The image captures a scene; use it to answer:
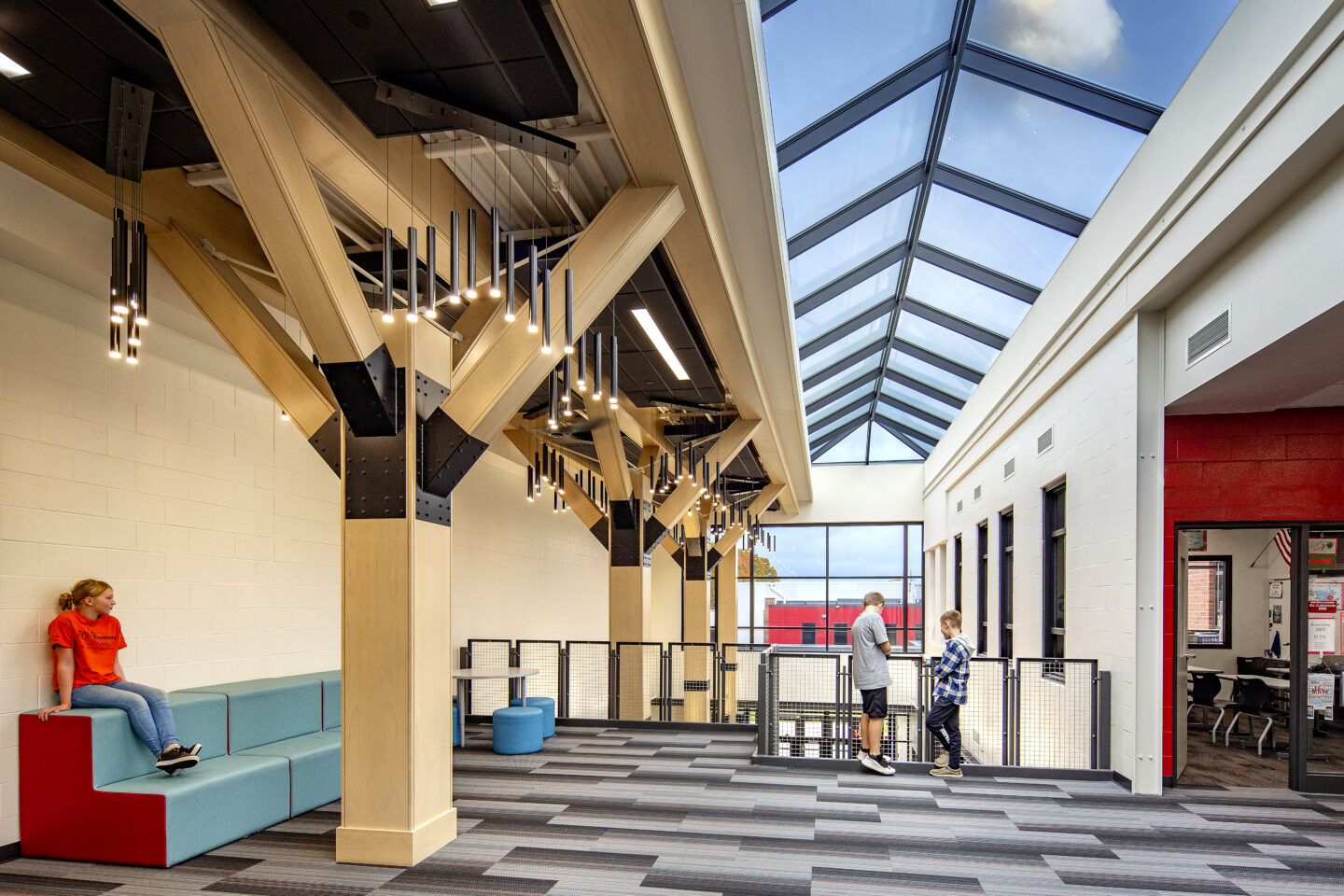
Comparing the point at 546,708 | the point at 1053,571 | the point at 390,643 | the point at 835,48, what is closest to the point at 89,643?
the point at 390,643

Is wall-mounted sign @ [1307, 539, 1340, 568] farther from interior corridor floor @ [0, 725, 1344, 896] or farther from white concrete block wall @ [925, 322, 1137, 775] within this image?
interior corridor floor @ [0, 725, 1344, 896]

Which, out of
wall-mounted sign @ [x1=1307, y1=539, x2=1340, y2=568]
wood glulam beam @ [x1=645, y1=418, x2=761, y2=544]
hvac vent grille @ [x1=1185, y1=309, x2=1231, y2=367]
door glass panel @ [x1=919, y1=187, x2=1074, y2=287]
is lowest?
wall-mounted sign @ [x1=1307, y1=539, x2=1340, y2=568]

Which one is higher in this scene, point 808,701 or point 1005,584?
point 1005,584

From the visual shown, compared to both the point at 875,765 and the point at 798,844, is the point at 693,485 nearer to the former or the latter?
the point at 875,765

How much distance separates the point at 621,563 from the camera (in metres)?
11.3

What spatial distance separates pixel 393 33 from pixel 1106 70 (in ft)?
15.4

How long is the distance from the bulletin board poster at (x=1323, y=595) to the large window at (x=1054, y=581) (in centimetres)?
231

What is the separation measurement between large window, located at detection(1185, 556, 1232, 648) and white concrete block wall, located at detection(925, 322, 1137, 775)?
2.06m

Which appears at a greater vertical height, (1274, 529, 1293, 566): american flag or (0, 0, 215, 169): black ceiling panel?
(0, 0, 215, 169): black ceiling panel

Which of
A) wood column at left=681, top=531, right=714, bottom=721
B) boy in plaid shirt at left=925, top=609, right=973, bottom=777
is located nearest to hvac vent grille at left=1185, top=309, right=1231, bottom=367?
boy in plaid shirt at left=925, top=609, right=973, bottom=777

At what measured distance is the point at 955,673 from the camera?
7363 millimetres

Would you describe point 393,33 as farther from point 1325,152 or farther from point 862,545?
point 862,545

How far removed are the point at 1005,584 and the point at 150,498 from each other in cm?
942

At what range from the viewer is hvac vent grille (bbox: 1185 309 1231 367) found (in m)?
5.68
